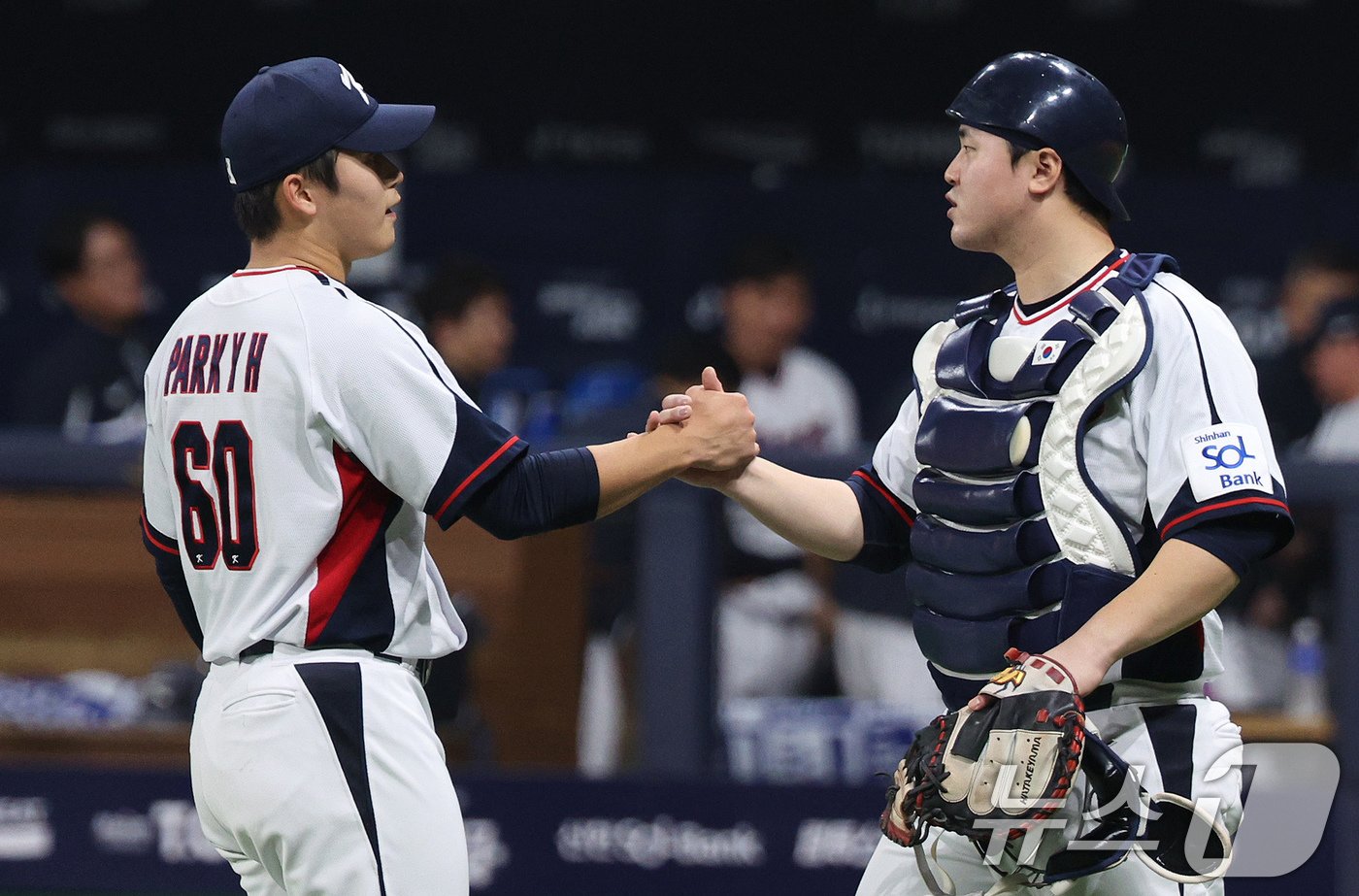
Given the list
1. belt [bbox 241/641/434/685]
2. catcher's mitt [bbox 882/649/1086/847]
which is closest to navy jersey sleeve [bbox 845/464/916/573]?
catcher's mitt [bbox 882/649/1086/847]

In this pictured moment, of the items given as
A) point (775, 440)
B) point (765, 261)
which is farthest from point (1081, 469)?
point (765, 261)

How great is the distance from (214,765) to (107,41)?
20.4 ft

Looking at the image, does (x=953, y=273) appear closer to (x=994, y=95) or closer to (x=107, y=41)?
(x=107, y=41)

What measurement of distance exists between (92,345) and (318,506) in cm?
389

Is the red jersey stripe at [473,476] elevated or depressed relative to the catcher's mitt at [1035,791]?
elevated

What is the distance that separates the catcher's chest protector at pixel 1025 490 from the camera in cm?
282

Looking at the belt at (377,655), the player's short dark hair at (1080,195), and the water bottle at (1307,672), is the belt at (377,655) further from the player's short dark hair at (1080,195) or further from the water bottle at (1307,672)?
the water bottle at (1307,672)

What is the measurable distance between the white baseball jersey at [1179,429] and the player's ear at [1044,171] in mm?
162

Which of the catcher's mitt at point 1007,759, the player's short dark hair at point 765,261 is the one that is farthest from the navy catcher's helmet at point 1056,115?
the player's short dark hair at point 765,261

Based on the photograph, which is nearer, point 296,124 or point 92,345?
point 296,124

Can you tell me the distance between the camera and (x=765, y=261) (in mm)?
6992

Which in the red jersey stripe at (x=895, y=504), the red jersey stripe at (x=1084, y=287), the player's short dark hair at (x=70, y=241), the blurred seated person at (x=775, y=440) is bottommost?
the blurred seated person at (x=775, y=440)

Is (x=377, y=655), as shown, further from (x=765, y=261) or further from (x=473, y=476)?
(x=765, y=261)

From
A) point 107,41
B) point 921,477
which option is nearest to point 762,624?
point 921,477
